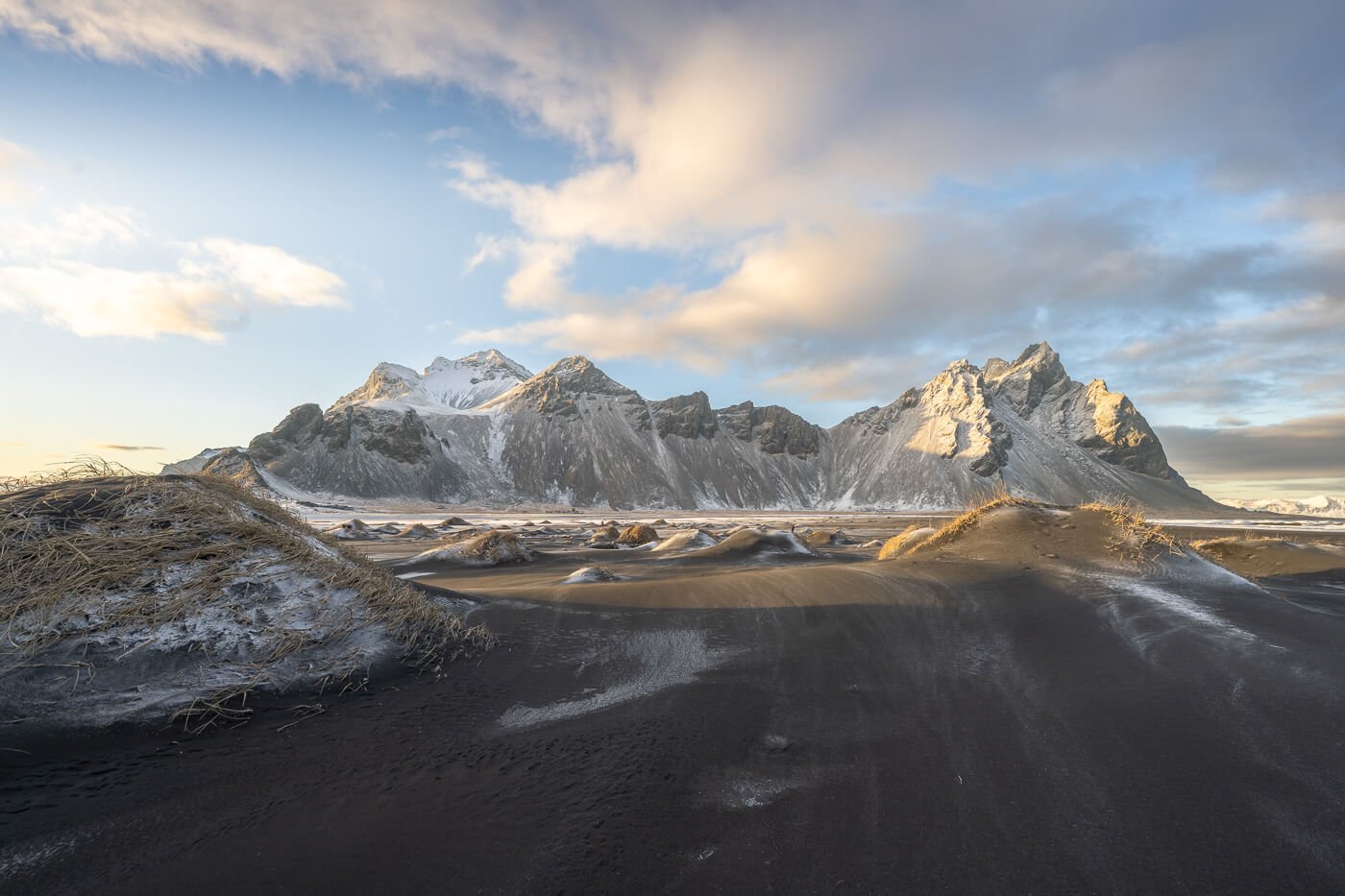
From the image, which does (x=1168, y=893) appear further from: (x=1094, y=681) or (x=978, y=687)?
(x=1094, y=681)

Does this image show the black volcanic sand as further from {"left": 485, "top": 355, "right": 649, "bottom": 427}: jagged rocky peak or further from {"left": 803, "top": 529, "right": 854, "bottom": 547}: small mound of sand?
{"left": 485, "top": 355, "right": 649, "bottom": 427}: jagged rocky peak

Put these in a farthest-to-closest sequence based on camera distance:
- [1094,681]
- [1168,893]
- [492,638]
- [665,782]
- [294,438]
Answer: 1. [294,438]
2. [492,638]
3. [1094,681]
4. [665,782]
5. [1168,893]

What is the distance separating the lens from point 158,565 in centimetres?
483

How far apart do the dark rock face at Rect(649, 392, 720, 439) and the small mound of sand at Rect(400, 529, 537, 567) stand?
140m

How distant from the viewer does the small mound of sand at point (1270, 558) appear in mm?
17125

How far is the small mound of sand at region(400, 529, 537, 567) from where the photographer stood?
1889 cm

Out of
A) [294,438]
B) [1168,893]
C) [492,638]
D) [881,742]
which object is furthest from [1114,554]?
[294,438]

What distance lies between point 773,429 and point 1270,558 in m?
158

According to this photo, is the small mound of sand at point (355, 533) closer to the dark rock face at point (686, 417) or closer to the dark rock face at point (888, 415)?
the dark rock face at point (686, 417)

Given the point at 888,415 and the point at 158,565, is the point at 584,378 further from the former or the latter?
the point at 158,565

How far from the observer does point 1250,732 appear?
14.3ft

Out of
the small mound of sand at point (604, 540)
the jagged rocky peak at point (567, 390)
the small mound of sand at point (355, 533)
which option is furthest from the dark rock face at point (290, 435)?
the small mound of sand at point (604, 540)

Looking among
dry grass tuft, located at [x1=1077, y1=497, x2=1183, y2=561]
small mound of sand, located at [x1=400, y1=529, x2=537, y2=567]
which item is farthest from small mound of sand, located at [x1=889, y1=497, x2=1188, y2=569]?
small mound of sand, located at [x1=400, y1=529, x2=537, y2=567]

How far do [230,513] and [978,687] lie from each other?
787cm
